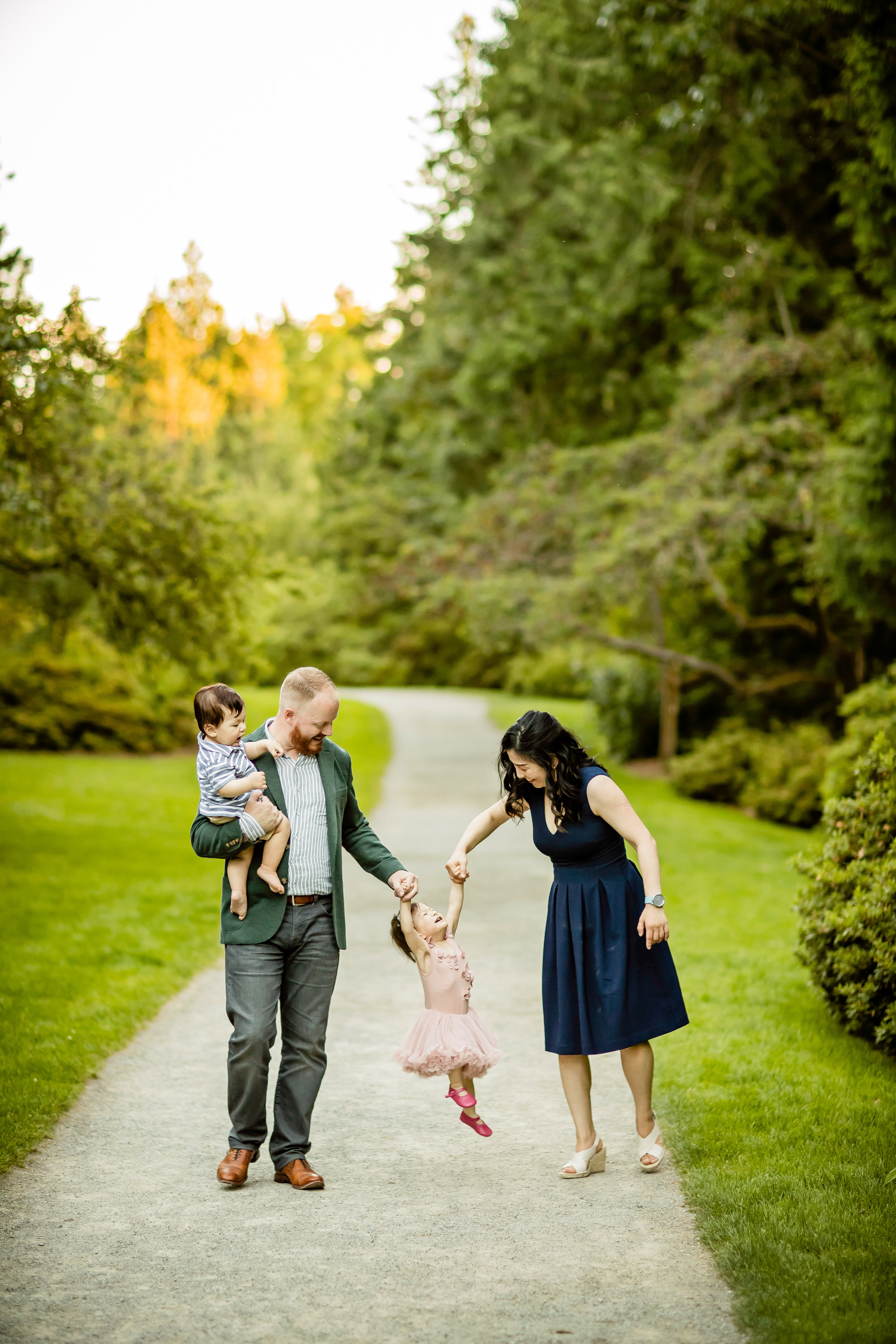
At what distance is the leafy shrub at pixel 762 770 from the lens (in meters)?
15.5

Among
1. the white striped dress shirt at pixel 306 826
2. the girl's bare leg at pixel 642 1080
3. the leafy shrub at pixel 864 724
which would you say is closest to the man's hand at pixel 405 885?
the white striped dress shirt at pixel 306 826

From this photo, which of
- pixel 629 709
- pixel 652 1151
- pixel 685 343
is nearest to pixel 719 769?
pixel 629 709

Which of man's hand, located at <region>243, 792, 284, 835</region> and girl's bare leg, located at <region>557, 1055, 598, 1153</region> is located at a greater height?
man's hand, located at <region>243, 792, 284, 835</region>

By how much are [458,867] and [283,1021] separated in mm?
873

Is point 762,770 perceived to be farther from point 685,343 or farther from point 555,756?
point 555,756

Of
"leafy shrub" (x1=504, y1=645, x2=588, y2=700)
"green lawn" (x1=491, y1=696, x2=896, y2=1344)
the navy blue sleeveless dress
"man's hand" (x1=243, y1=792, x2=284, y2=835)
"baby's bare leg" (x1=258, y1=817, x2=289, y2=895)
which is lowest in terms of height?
"leafy shrub" (x1=504, y1=645, x2=588, y2=700)

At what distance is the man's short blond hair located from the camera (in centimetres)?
442

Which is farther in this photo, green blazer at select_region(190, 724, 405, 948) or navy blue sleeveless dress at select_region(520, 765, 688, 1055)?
navy blue sleeveless dress at select_region(520, 765, 688, 1055)

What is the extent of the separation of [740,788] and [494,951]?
32.0ft

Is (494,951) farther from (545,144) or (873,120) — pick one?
(545,144)

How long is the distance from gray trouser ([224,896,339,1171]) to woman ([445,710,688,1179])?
0.60m

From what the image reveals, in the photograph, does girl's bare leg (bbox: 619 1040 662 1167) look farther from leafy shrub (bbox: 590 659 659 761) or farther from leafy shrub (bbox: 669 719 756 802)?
leafy shrub (bbox: 590 659 659 761)

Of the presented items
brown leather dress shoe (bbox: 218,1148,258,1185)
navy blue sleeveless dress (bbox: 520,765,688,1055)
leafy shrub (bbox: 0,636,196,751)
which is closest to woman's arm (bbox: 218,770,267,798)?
navy blue sleeveless dress (bbox: 520,765,688,1055)

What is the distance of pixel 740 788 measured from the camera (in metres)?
17.4
